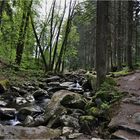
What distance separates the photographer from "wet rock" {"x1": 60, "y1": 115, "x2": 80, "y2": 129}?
7.50 meters

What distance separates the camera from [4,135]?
6.74 m

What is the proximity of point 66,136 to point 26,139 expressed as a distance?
94 centimetres

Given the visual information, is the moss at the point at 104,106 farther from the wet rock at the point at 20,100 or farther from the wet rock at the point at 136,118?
the wet rock at the point at 20,100

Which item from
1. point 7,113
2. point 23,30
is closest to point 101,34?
point 7,113

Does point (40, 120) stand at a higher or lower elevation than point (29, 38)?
lower

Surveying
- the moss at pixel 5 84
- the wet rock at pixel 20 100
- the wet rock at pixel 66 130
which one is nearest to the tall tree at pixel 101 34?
the wet rock at pixel 20 100

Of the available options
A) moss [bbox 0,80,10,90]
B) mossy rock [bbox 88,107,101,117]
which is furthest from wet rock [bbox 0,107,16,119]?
moss [bbox 0,80,10,90]

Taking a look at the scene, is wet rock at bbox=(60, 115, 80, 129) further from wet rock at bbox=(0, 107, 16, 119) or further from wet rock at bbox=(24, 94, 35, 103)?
wet rock at bbox=(24, 94, 35, 103)

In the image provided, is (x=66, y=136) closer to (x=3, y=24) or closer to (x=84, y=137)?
(x=84, y=137)

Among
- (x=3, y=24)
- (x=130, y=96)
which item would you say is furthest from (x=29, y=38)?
(x=130, y=96)

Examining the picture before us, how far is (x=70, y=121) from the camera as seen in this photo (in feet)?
25.1

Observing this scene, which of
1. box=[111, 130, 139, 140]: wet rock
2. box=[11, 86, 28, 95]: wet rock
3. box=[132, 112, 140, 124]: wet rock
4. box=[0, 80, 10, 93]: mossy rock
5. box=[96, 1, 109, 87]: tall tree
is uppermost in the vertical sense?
box=[96, 1, 109, 87]: tall tree

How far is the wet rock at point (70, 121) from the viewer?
750 cm

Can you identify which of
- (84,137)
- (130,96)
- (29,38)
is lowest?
(84,137)
